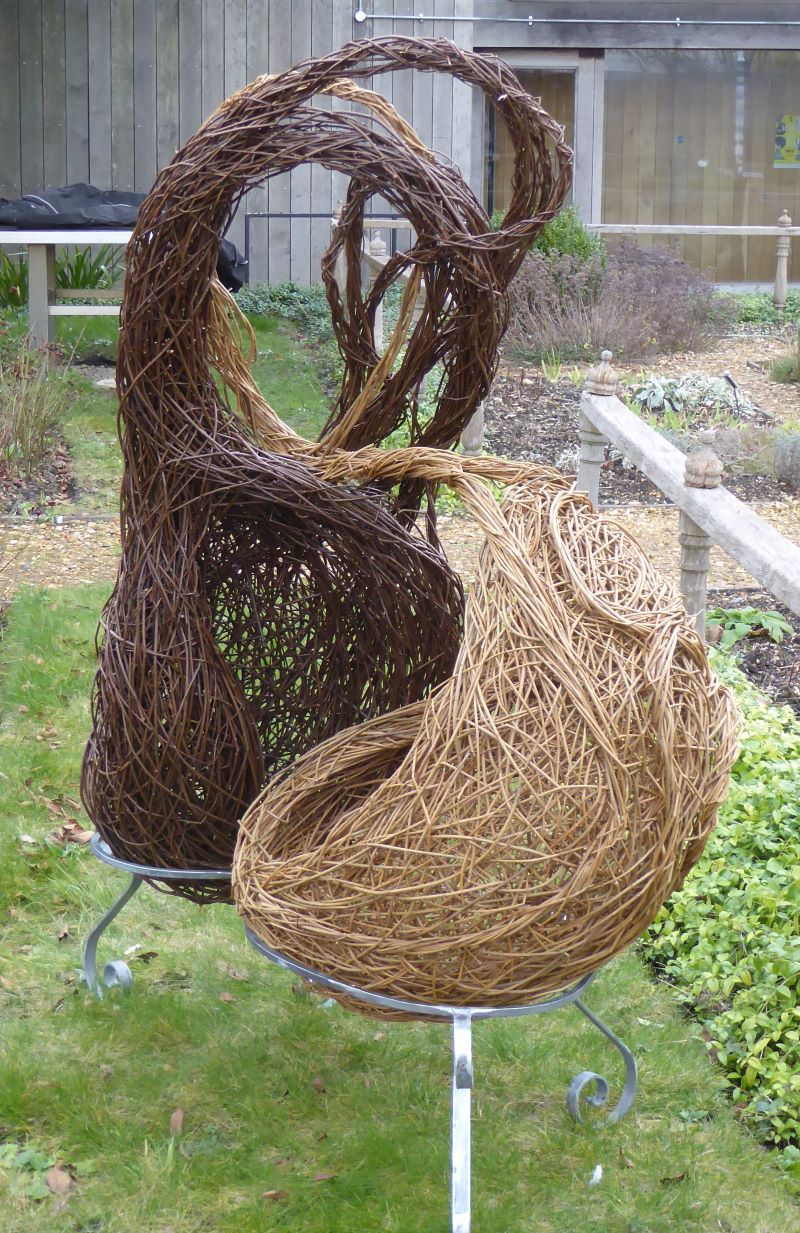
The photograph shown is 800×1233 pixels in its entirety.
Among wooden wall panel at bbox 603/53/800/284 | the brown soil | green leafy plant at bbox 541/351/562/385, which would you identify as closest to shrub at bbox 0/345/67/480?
the brown soil

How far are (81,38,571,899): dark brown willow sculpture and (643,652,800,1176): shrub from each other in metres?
0.97

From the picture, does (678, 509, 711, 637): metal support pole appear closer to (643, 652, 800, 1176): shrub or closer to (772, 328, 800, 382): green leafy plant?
(643, 652, 800, 1176): shrub

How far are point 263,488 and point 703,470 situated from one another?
1.98 metres

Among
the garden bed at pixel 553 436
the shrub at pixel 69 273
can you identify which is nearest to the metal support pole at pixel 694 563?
the garden bed at pixel 553 436

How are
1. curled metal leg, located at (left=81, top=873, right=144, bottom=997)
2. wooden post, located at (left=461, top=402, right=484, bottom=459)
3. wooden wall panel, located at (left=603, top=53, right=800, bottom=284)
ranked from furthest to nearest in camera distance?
wooden wall panel, located at (left=603, top=53, right=800, bottom=284) → wooden post, located at (left=461, top=402, right=484, bottom=459) → curled metal leg, located at (left=81, top=873, right=144, bottom=997)

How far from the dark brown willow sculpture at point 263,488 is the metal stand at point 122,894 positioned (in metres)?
0.02

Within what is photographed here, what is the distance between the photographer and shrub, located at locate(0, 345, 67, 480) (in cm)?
683

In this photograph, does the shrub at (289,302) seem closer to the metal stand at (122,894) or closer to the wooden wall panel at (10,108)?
the wooden wall panel at (10,108)

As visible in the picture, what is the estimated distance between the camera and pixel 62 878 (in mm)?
3486

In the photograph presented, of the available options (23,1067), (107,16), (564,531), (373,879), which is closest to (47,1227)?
(23,1067)

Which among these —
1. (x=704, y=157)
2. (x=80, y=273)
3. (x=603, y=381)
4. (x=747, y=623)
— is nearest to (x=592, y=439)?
(x=603, y=381)

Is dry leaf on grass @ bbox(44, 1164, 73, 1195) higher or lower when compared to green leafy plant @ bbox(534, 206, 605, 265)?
lower

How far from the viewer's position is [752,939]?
119 inches

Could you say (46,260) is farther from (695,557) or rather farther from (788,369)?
(695,557)
